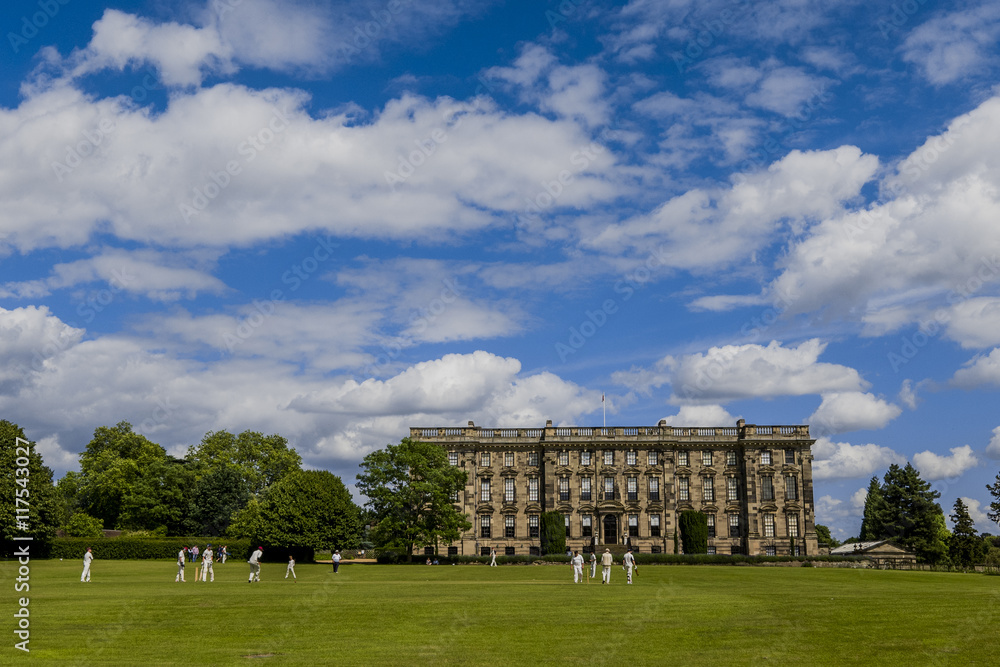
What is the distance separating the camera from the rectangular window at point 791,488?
9562 centimetres

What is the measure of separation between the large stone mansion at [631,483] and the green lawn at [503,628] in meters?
62.9

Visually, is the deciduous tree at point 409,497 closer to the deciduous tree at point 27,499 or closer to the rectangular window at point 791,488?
the deciduous tree at point 27,499

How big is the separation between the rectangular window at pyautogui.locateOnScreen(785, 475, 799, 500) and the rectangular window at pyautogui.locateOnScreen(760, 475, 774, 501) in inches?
70.3

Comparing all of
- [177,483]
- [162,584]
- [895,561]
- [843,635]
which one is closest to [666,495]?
[895,561]

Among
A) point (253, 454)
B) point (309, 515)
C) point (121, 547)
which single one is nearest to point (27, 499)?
point (121, 547)

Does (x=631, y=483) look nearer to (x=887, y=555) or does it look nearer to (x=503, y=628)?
(x=887, y=555)

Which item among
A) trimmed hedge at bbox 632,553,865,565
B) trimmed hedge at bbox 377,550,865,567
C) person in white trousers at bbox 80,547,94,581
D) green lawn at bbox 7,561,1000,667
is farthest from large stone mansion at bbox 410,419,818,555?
green lawn at bbox 7,561,1000,667

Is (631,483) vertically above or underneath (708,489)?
above

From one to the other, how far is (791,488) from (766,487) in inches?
119

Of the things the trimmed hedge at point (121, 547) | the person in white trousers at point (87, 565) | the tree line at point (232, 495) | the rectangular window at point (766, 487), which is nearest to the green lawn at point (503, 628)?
the person in white trousers at point (87, 565)

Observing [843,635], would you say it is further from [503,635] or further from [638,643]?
[503,635]

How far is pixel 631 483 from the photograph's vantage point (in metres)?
96.8

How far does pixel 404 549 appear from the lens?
78.9 metres

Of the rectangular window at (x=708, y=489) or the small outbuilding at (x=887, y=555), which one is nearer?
the small outbuilding at (x=887, y=555)
